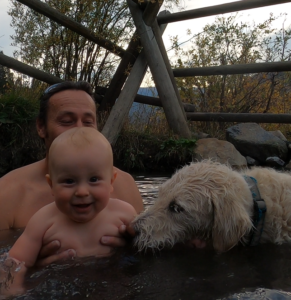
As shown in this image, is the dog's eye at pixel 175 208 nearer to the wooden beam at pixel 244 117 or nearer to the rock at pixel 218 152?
the rock at pixel 218 152

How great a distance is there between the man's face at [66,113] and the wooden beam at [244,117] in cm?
562

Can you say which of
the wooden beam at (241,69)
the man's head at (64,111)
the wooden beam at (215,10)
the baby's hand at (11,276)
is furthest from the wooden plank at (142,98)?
the baby's hand at (11,276)

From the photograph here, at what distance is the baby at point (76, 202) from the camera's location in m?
2.71

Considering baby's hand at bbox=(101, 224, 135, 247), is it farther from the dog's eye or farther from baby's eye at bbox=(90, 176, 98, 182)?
baby's eye at bbox=(90, 176, 98, 182)

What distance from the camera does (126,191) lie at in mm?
4211

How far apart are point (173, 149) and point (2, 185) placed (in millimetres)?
4491

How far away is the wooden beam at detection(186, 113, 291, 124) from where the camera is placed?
8375 mm

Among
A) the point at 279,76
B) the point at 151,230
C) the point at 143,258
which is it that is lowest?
the point at 143,258

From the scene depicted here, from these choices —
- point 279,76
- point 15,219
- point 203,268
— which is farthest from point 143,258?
point 279,76

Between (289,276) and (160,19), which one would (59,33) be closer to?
(160,19)

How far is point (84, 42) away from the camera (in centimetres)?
1028

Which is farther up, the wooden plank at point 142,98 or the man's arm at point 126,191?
the wooden plank at point 142,98

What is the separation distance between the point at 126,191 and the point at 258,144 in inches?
212

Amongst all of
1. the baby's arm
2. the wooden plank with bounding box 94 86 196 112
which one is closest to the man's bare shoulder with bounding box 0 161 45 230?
the baby's arm
